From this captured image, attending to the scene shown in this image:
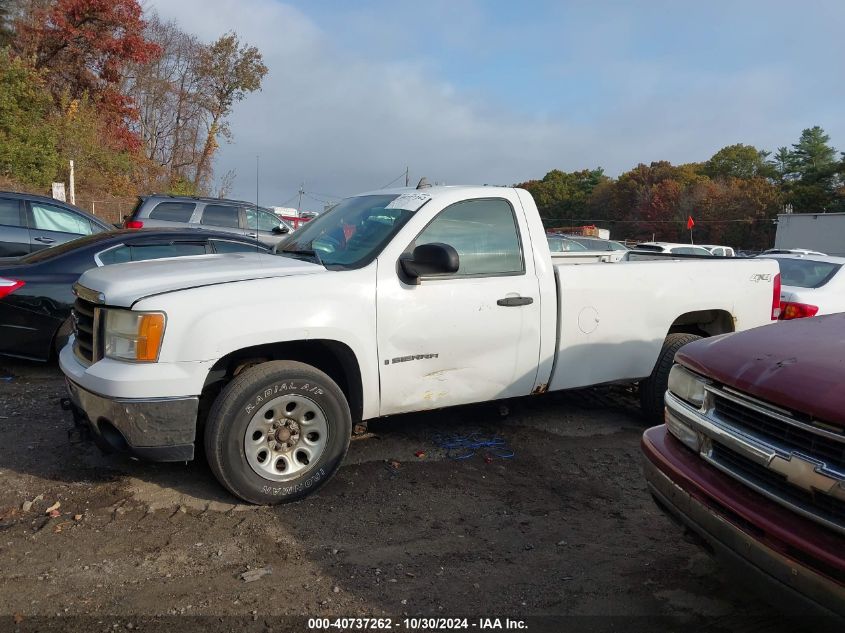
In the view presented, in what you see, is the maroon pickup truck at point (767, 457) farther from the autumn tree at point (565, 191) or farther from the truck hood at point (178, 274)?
the autumn tree at point (565, 191)

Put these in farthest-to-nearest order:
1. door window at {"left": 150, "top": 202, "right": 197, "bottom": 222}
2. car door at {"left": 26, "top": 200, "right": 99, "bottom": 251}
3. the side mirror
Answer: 1. door window at {"left": 150, "top": 202, "right": 197, "bottom": 222}
2. car door at {"left": 26, "top": 200, "right": 99, "bottom": 251}
3. the side mirror

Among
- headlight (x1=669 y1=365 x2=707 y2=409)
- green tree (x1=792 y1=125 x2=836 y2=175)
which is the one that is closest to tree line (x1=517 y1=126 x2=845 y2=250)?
green tree (x1=792 y1=125 x2=836 y2=175)

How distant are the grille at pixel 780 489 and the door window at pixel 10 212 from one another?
10.0 meters

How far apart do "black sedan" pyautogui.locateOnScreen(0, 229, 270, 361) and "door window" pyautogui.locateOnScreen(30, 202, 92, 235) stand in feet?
11.9

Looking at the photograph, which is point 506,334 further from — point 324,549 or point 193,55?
point 193,55

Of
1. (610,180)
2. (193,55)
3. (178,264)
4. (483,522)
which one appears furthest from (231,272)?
(610,180)

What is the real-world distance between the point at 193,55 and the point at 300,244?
3813cm

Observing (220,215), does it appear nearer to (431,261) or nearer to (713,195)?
(431,261)

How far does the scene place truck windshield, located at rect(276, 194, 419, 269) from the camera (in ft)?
13.9

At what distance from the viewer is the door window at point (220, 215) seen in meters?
12.7

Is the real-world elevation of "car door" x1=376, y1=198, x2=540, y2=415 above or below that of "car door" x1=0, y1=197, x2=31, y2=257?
below

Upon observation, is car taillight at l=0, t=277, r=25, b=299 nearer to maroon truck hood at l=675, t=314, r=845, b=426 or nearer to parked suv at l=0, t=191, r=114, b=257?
parked suv at l=0, t=191, r=114, b=257

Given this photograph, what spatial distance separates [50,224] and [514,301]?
8264 mm

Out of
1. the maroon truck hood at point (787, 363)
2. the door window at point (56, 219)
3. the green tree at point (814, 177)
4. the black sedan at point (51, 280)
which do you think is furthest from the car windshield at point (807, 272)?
the green tree at point (814, 177)
